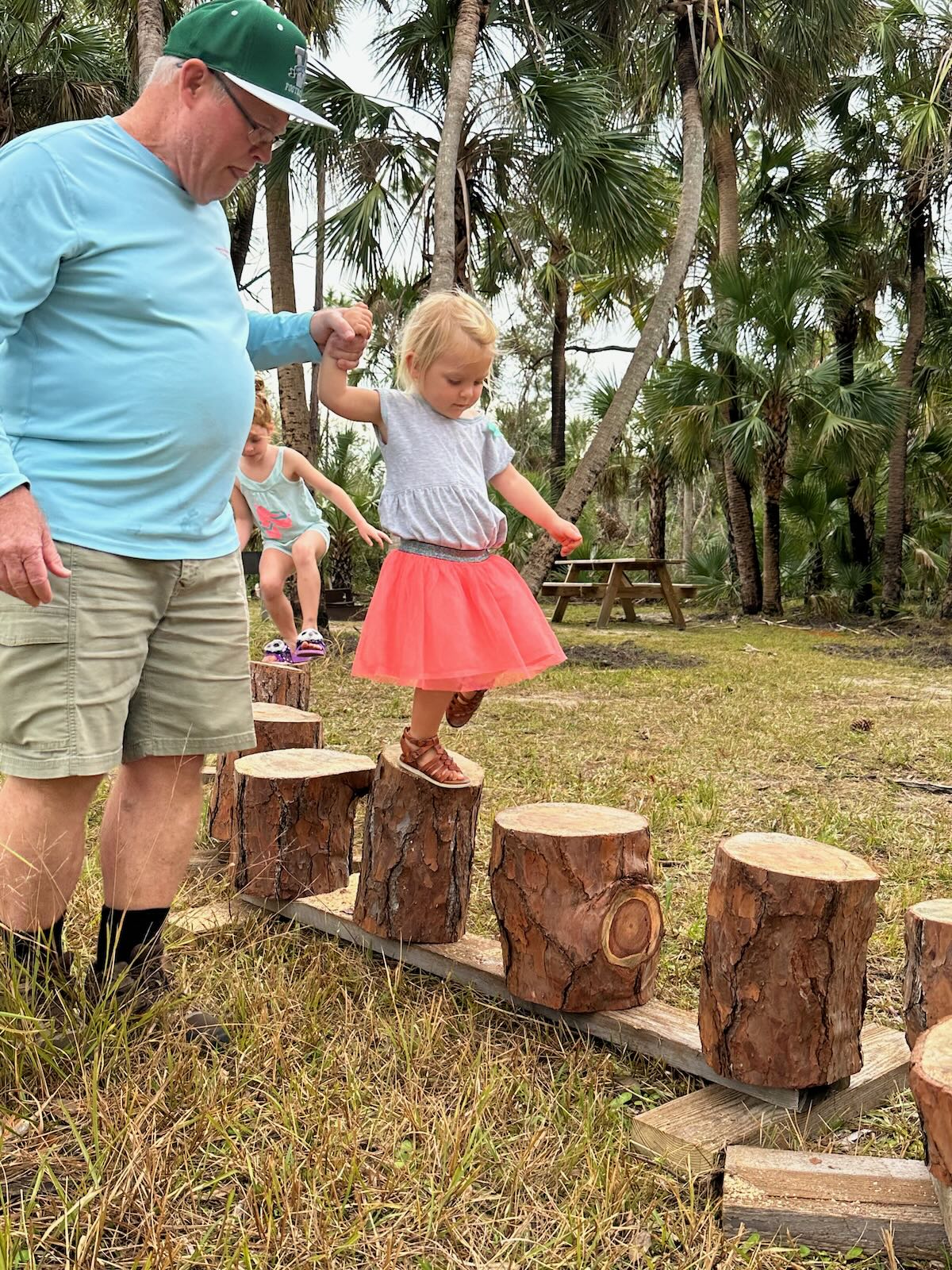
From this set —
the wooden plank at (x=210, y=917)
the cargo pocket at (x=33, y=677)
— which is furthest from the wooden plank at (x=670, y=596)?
the cargo pocket at (x=33, y=677)

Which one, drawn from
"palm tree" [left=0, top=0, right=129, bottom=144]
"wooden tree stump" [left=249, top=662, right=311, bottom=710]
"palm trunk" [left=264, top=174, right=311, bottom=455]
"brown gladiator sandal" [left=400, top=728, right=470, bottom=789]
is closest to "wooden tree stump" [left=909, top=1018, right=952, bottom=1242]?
"brown gladiator sandal" [left=400, top=728, right=470, bottom=789]

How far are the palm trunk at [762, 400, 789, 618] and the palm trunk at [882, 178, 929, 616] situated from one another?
1.50 m

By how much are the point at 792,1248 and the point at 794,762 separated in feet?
12.4

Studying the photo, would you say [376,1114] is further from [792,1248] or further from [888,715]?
[888,715]

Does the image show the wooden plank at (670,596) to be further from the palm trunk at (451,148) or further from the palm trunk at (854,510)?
the palm trunk at (451,148)

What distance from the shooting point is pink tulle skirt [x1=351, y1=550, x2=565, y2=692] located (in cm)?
275

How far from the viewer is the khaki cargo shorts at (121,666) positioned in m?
1.83

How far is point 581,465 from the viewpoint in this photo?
970cm

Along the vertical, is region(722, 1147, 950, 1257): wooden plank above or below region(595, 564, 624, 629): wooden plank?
below

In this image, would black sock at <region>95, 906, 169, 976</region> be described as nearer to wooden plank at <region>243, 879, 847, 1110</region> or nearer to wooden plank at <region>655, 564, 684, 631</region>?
wooden plank at <region>243, 879, 847, 1110</region>

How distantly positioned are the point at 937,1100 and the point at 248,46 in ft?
6.45

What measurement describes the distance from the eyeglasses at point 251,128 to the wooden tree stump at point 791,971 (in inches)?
63.0

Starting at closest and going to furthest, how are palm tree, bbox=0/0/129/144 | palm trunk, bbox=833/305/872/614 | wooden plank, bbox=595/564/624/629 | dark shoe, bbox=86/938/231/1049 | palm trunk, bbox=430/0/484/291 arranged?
dark shoe, bbox=86/938/231/1049
palm trunk, bbox=430/0/484/291
palm tree, bbox=0/0/129/144
wooden plank, bbox=595/564/624/629
palm trunk, bbox=833/305/872/614

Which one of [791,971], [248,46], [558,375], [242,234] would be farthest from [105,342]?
[558,375]
